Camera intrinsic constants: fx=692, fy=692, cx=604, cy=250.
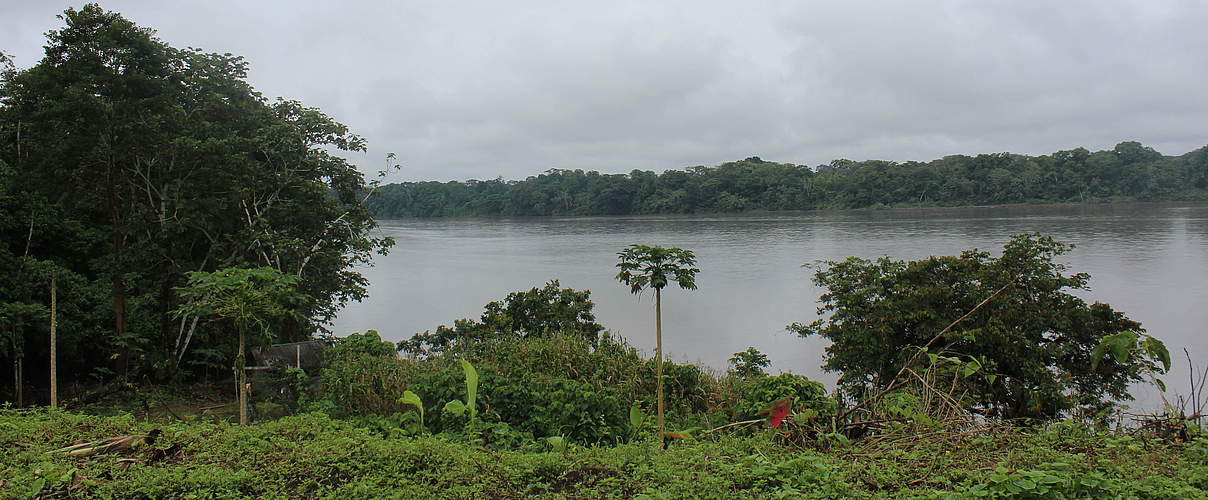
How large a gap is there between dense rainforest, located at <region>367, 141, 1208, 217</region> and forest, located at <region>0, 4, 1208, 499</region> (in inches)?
1542

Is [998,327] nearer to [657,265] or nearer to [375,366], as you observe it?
[657,265]

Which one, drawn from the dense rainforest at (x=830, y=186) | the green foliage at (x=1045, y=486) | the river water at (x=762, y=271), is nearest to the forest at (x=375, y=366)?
the green foliage at (x=1045, y=486)

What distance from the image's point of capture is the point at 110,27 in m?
8.78

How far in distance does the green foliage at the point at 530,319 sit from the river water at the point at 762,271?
312cm

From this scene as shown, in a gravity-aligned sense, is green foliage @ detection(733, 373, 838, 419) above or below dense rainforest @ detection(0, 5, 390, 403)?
below

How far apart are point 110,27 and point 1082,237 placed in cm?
3739

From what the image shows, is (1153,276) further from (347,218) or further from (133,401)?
(133,401)

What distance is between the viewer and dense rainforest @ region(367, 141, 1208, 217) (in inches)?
2259

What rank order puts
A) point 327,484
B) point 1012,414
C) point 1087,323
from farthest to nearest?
point 1087,323 → point 1012,414 → point 327,484

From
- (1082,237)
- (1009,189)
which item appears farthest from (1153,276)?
(1009,189)

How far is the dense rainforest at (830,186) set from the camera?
57.4 meters

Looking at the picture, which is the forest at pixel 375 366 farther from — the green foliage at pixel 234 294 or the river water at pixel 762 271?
the river water at pixel 762 271

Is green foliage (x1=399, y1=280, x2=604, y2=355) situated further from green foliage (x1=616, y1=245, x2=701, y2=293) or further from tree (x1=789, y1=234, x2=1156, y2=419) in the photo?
green foliage (x1=616, y1=245, x2=701, y2=293)

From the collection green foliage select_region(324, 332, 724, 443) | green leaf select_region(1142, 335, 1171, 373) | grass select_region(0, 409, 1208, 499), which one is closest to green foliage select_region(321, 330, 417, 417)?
green foliage select_region(324, 332, 724, 443)
